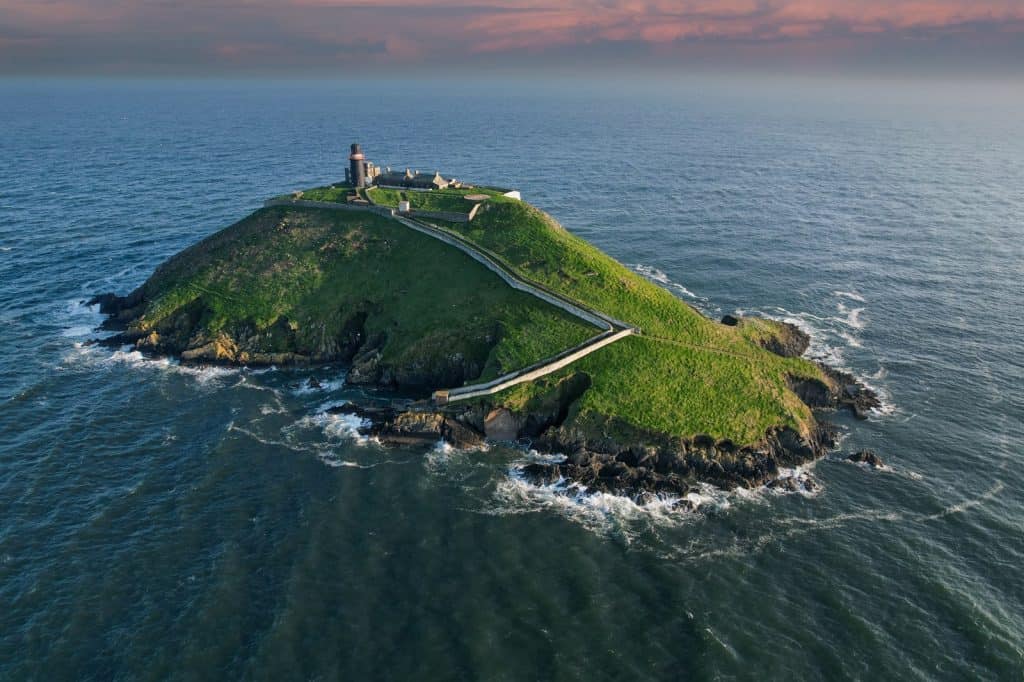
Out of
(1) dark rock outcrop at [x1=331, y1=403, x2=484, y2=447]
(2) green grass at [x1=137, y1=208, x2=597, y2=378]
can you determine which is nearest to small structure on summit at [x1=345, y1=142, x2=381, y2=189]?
(2) green grass at [x1=137, y1=208, x2=597, y2=378]

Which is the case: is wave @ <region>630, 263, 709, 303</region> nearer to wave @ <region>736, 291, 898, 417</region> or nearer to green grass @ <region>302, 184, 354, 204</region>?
wave @ <region>736, 291, 898, 417</region>

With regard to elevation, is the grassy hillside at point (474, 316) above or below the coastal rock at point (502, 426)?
above

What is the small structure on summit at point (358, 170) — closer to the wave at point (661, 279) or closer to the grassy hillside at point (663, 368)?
the grassy hillside at point (663, 368)

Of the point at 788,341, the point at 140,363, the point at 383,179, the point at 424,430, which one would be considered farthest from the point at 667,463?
the point at 383,179

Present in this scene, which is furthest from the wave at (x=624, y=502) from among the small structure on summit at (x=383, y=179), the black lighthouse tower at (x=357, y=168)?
the black lighthouse tower at (x=357, y=168)

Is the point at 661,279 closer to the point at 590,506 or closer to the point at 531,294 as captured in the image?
the point at 531,294
